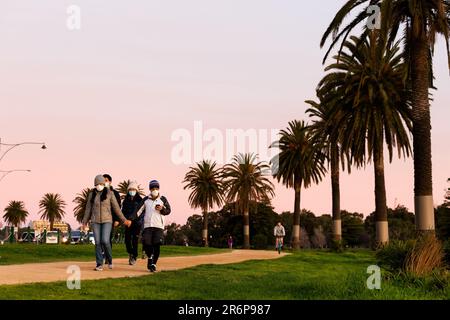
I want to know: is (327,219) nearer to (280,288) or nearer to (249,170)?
(249,170)

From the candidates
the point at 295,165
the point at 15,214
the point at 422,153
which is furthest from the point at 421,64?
the point at 15,214

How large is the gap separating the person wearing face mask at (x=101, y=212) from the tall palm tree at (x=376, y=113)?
83.0 ft

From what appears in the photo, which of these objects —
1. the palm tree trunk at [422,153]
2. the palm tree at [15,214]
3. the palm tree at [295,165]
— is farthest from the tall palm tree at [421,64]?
the palm tree at [15,214]

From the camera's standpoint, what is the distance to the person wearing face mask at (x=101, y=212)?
12773mm

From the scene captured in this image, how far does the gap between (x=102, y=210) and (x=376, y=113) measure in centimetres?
2670

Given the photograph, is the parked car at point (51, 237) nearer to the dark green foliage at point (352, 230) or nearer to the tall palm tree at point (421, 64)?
the tall palm tree at point (421, 64)

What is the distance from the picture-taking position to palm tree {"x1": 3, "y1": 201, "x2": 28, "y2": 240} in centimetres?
12331

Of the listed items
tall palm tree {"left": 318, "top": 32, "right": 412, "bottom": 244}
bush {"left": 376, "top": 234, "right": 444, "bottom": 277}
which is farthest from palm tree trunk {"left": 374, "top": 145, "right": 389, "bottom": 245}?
bush {"left": 376, "top": 234, "right": 444, "bottom": 277}

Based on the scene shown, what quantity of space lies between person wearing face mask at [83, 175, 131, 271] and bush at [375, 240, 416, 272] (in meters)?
6.02

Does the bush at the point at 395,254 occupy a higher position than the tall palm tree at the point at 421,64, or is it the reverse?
the tall palm tree at the point at 421,64

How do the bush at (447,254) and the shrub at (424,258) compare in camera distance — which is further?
the bush at (447,254)

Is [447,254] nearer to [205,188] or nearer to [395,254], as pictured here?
[395,254]
